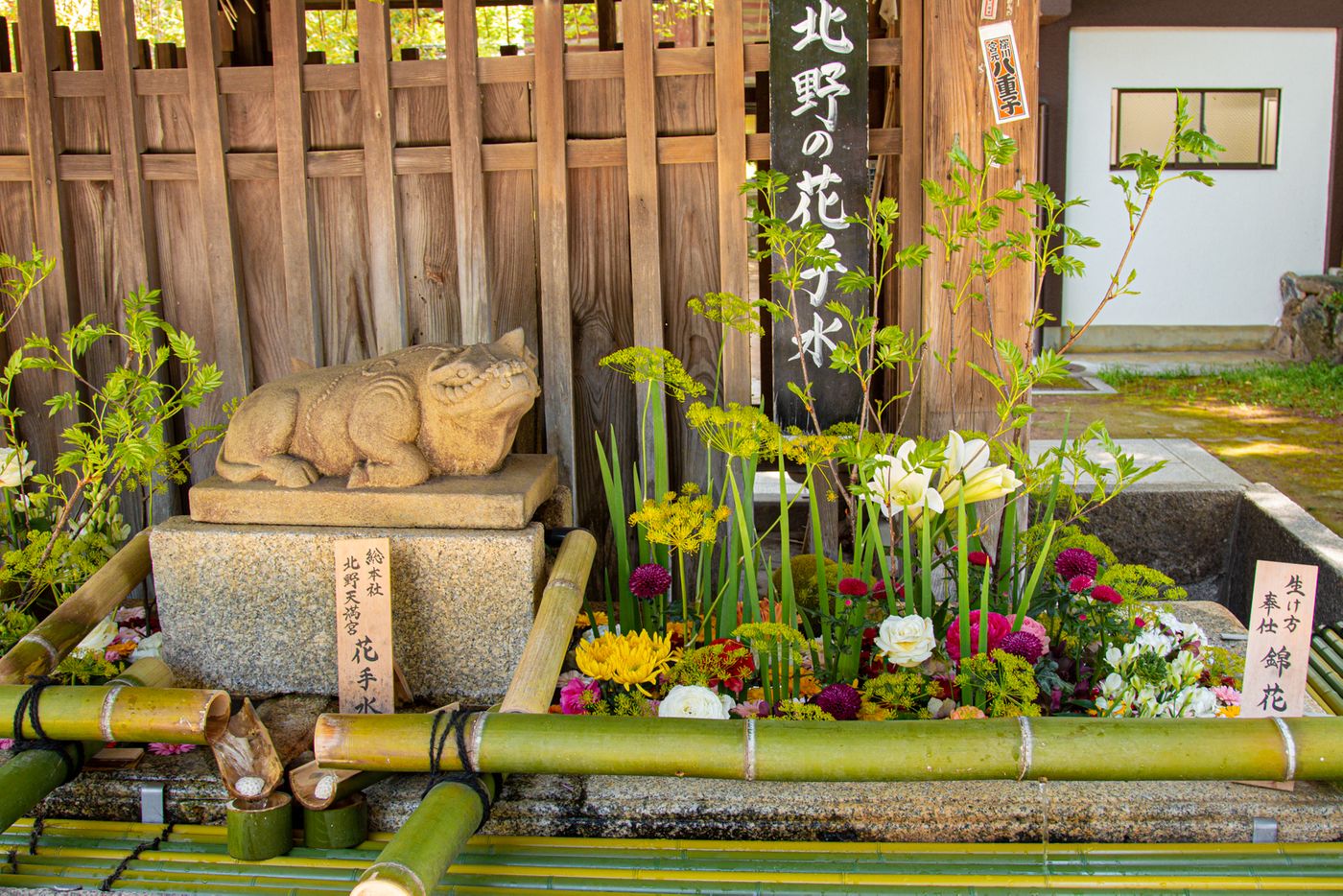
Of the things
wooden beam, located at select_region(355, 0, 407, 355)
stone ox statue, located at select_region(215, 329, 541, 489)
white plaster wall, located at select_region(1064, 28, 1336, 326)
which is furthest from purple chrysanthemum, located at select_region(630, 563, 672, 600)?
white plaster wall, located at select_region(1064, 28, 1336, 326)

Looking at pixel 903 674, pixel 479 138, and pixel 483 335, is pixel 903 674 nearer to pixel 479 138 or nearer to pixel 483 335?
pixel 483 335

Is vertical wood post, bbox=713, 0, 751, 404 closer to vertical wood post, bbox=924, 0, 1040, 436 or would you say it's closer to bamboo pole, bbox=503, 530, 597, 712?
vertical wood post, bbox=924, 0, 1040, 436

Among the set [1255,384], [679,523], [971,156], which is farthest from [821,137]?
[1255,384]

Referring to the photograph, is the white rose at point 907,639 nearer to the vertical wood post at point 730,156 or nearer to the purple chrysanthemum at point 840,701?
the purple chrysanthemum at point 840,701

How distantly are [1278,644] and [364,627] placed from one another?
226 cm

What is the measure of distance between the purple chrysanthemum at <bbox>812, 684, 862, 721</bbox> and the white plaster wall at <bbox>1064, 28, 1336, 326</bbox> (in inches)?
381

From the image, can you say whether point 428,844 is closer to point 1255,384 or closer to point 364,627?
point 364,627

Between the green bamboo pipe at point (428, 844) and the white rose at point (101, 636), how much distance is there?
154 cm

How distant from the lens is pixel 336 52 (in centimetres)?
1196

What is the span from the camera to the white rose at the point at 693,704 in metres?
2.82

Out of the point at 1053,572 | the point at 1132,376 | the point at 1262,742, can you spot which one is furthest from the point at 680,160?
the point at 1132,376

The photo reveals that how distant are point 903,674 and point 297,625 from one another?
1707 mm

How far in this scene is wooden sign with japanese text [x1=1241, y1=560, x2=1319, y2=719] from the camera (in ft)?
8.63

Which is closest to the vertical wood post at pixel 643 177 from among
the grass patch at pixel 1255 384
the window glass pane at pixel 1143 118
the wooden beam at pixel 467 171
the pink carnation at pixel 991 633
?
the wooden beam at pixel 467 171
